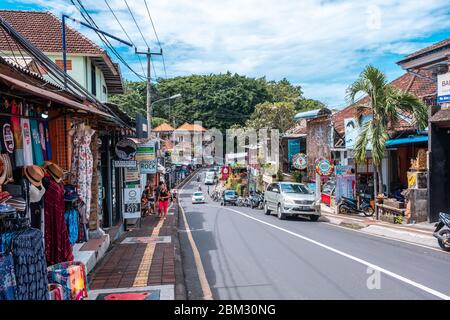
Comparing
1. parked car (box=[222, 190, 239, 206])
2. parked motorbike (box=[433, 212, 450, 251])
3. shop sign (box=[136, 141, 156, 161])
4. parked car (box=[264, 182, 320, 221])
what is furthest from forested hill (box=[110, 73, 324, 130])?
parked motorbike (box=[433, 212, 450, 251])

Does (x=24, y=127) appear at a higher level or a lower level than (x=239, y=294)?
higher

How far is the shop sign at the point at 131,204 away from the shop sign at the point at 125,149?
4.44 ft

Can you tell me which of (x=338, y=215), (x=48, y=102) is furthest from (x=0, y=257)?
(x=338, y=215)

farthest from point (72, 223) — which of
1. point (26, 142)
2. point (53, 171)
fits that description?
point (26, 142)

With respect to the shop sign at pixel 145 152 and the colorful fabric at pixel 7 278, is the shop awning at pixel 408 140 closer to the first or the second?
the shop sign at pixel 145 152

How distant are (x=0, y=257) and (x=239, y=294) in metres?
3.72

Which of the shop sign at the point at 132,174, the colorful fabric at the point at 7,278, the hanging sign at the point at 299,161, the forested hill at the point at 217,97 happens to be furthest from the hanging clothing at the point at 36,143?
the forested hill at the point at 217,97

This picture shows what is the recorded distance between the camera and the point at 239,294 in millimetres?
6969

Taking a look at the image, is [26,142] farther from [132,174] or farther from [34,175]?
[132,174]

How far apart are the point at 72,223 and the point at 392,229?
455 inches

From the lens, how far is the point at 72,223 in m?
8.15

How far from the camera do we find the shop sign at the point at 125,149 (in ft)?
49.6

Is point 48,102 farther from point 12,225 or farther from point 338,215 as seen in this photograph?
point 338,215
